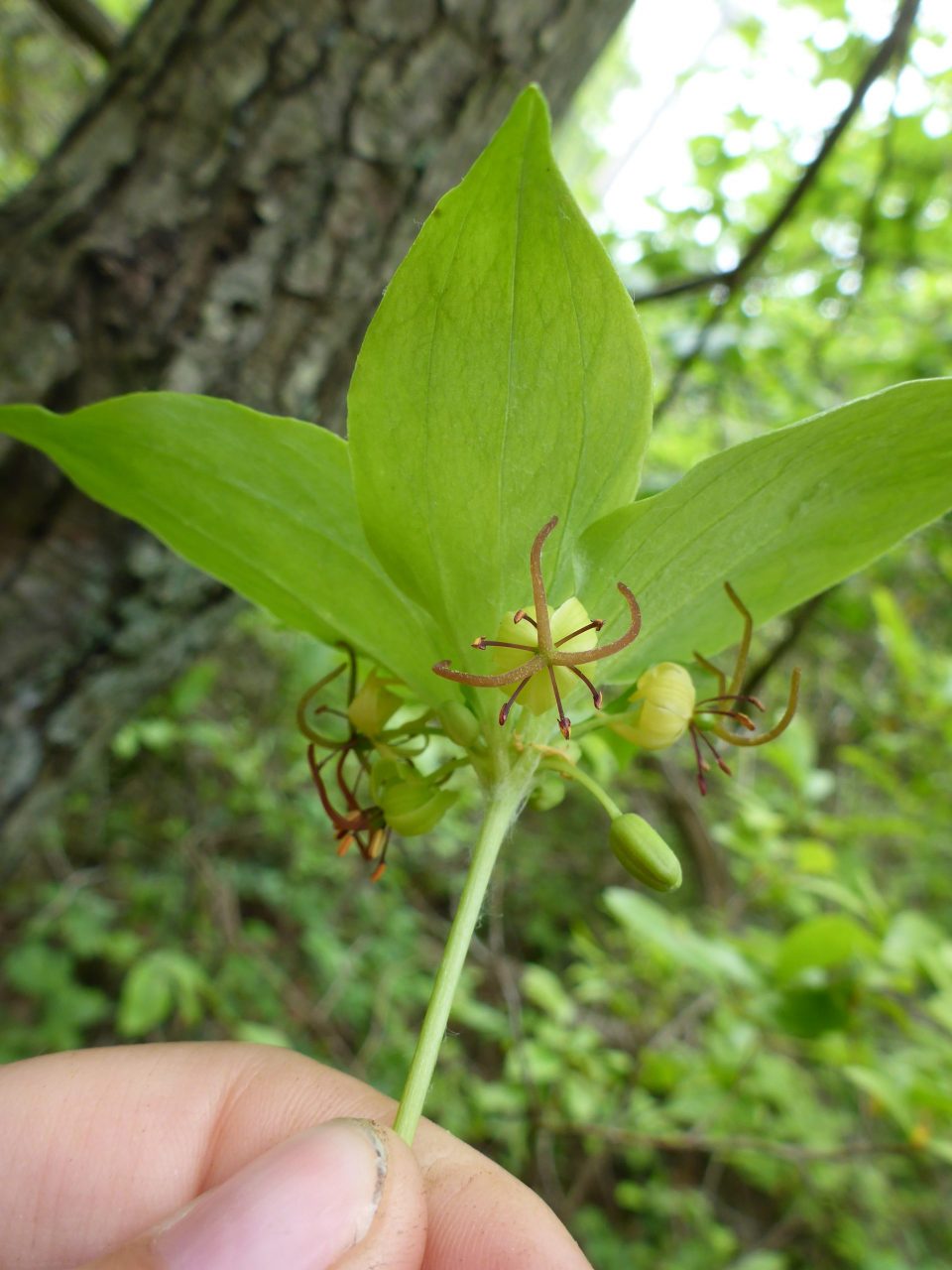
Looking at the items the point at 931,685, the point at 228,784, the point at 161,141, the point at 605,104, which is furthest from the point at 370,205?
the point at 605,104

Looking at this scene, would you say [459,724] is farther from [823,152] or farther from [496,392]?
[823,152]

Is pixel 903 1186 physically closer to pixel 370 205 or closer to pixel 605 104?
pixel 370 205

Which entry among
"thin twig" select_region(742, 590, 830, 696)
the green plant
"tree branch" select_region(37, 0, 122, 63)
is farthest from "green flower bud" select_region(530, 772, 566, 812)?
"tree branch" select_region(37, 0, 122, 63)

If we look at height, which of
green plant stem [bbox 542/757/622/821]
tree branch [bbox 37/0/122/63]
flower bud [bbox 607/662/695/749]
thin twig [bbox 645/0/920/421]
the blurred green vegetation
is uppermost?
thin twig [bbox 645/0/920/421]

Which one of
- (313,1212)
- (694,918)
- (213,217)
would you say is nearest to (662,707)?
(313,1212)

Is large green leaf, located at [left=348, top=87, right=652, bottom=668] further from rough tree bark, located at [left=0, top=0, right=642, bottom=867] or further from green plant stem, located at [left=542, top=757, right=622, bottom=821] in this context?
rough tree bark, located at [left=0, top=0, right=642, bottom=867]
